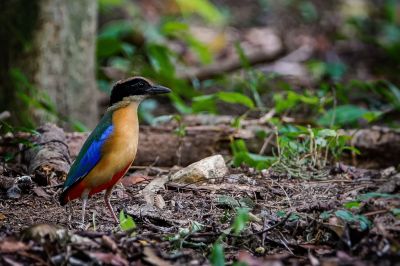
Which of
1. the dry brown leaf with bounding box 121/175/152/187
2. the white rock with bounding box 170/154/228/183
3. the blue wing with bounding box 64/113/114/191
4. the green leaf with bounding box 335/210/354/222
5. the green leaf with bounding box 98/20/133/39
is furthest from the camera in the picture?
the green leaf with bounding box 98/20/133/39

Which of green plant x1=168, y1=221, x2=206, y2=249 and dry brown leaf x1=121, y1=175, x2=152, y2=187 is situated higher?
green plant x1=168, y1=221, x2=206, y2=249

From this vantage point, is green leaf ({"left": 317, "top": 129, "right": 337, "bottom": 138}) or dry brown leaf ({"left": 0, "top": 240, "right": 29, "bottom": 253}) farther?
green leaf ({"left": 317, "top": 129, "right": 337, "bottom": 138})

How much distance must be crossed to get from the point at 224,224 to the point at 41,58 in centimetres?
425

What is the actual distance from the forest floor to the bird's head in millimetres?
726

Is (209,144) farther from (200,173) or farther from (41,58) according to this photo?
(41,58)

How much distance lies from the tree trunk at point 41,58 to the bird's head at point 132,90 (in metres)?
2.65

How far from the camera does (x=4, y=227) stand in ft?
15.1

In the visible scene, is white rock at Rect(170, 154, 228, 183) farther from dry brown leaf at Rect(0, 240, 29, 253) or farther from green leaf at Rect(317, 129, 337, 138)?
dry brown leaf at Rect(0, 240, 29, 253)

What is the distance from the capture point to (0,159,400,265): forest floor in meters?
3.87

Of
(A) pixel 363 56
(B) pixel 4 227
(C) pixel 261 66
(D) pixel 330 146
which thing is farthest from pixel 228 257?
(A) pixel 363 56

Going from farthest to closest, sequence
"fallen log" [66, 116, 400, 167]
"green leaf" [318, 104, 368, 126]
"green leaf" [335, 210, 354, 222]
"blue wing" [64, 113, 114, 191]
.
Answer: "green leaf" [318, 104, 368, 126], "fallen log" [66, 116, 400, 167], "blue wing" [64, 113, 114, 191], "green leaf" [335, 210, 354, 222]

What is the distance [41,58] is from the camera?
8.37m

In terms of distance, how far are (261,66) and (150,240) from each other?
28.5 ft

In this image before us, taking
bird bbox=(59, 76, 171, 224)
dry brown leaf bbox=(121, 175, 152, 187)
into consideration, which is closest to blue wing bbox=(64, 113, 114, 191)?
bird bbox=(59, 76, 171, 224)
